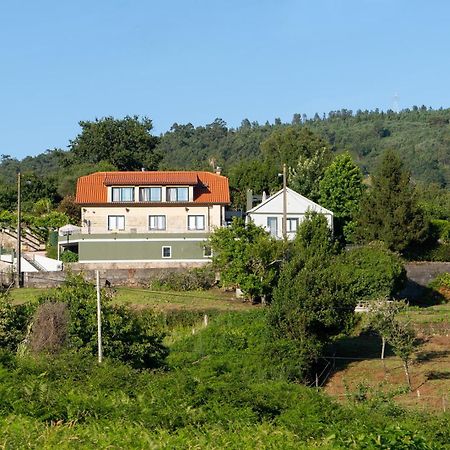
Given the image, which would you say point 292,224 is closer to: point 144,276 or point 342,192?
point 342,192

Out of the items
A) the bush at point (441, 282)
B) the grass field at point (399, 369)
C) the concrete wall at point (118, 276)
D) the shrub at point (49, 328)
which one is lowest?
the grass field at point (399, 369)

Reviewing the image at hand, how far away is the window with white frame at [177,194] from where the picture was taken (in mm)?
54719

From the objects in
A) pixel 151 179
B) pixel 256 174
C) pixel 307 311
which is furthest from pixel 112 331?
pixel 256 174

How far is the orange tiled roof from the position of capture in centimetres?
5444

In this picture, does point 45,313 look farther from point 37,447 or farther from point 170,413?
point 37,447

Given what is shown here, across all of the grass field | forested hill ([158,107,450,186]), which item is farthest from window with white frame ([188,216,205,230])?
forested hill ([158,107,450,186])

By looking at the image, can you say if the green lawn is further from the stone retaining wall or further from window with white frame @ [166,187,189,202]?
window with white frame @ [166,187,189,202]

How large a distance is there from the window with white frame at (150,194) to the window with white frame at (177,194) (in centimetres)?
51

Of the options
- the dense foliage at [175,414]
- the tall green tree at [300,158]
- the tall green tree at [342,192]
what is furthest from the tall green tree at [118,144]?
the dense foliage at [175,414]

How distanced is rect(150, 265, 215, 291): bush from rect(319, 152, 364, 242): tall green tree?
11.3 metres

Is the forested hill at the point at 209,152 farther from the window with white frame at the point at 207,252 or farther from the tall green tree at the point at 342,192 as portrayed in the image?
the window with white frame at the point at 207,252

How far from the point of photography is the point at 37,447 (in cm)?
1195

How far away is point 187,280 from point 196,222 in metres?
7.80

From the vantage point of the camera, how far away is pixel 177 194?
54.8 meters
